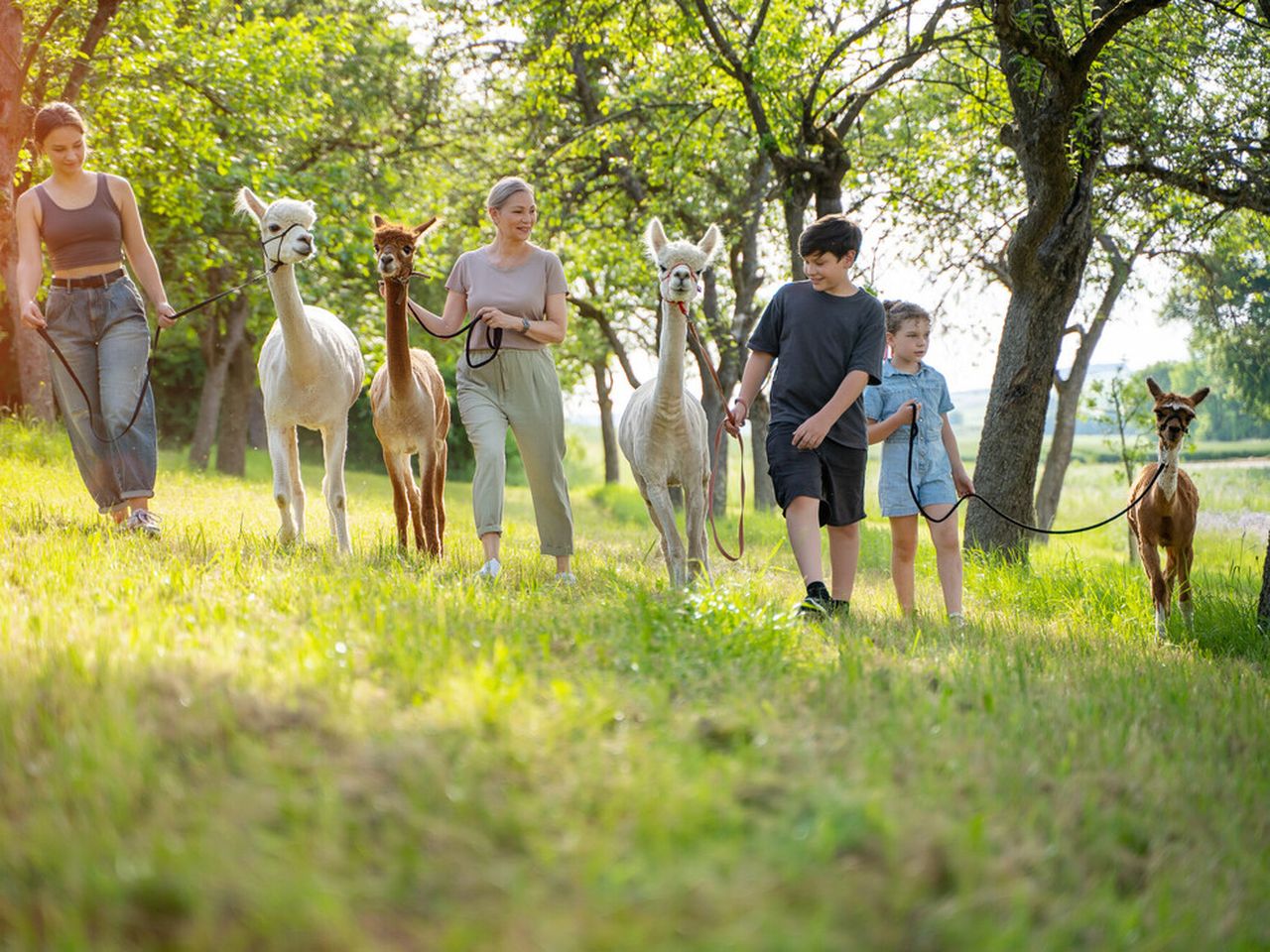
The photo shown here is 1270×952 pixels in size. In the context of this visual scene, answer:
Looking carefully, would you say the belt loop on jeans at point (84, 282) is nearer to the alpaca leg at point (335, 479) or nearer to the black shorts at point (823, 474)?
the alpaca leg at point (335, 479)

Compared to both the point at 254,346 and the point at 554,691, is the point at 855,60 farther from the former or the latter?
the point at 254,346

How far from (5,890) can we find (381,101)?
66.3ft

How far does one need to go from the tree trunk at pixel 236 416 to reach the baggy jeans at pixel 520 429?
51.6 ft

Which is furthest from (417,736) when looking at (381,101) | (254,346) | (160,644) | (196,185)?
(254,346)

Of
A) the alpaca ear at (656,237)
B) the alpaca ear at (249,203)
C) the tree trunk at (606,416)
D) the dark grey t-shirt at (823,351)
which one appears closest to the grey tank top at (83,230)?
the alpaca ear at (249,203)

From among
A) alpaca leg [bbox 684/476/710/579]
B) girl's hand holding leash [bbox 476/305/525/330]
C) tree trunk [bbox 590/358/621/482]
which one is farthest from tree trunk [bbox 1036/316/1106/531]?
girl's hand holding leash [bbox 476/305/525/330]

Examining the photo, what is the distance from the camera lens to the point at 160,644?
328 cm

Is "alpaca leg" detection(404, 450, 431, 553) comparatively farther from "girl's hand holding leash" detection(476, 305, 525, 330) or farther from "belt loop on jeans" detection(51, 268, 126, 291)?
"belt loop on jeans" detection(51, 268, 126, 291)

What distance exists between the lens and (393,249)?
5.88 m

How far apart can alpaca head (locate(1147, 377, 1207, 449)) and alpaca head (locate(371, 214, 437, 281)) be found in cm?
449

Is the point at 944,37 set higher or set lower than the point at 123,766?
higher

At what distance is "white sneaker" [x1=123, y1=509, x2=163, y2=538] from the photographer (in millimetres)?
5941

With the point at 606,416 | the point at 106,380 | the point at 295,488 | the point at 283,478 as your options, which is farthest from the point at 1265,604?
the point at 606,416

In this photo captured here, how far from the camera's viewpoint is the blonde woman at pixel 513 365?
5961 mm
